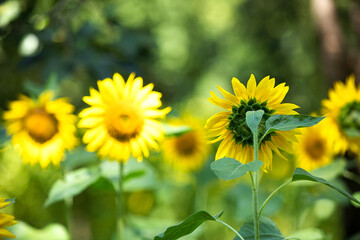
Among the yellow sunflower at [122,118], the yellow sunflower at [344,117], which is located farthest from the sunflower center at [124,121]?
the yellow sunflower at [344,117]

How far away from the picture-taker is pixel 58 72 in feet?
3.24

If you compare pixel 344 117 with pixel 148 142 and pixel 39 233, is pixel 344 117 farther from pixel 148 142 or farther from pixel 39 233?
pixel 39 233

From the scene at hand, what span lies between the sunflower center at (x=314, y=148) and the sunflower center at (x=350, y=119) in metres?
0.17

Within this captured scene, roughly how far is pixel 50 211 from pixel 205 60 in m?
2.43

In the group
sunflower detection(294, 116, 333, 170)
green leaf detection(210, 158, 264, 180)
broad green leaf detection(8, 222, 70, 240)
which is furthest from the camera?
sunflower detection(294, 116, 333, 170)

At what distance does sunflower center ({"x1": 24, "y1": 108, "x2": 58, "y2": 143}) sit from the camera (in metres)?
0.78

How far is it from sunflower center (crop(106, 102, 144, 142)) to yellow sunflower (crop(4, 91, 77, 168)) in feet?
0.64

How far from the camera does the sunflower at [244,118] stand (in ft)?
1.33

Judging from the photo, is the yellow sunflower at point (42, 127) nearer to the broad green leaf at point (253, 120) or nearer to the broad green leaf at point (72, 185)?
the broad green leaf at point (72, 185)

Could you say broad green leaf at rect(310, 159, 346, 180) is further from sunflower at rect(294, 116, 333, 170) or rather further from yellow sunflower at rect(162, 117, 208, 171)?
yellow sunflower at rect(162, 117, 208, 171)

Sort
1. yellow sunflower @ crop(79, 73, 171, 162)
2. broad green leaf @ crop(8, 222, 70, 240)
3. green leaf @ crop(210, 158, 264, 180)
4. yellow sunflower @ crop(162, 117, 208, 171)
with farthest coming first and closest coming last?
yellow sunflower @ crop(162, 117, 208, 171), broad green leaf @ crop(8, 222, 70, 240), yellow sunflower @ crop(79, 73, 171, 162), green leaf @ crop(210, 158, 264, 180)

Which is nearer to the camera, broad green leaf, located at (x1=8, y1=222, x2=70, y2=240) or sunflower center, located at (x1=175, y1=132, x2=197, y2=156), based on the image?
broad green leaf, located at (x1=8, y1=222, x2=70, y2=240)

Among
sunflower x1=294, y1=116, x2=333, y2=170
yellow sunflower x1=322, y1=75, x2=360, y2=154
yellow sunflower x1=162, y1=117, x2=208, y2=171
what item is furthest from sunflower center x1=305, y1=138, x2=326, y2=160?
yellow sunflower x1=162, y1=117, x2=208, y2=171

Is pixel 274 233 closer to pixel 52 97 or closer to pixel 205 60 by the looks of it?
pixel 52 97
